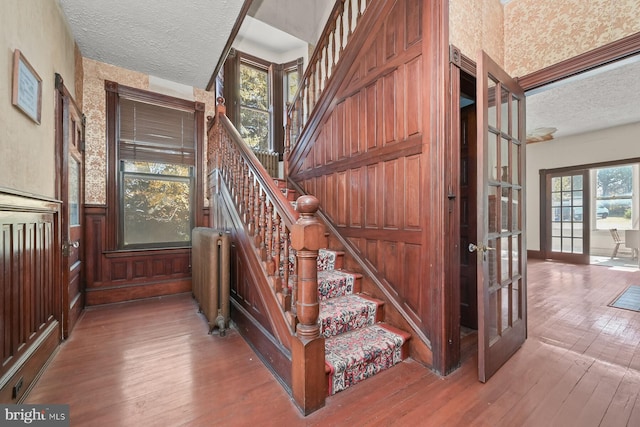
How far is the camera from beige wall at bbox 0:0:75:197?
1.53m

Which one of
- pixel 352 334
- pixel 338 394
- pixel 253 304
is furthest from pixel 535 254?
pixel 253 304

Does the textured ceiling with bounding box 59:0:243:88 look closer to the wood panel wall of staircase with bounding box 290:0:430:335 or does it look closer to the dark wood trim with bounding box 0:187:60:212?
the wood panel wall of staircase with bounding box 290:0:430:335

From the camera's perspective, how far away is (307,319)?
1.58 meters

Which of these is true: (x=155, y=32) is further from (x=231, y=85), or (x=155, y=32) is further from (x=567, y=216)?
(x=567, y=216)

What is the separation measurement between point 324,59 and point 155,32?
1890 millimetres

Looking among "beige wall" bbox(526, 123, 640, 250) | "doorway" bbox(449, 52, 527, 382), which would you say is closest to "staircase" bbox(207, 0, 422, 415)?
"doorway" bbox(449, 52, 527, 382)

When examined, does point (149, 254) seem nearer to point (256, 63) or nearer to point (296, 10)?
point (256, 63)

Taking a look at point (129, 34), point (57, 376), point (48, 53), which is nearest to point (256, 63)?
point (129, 34)

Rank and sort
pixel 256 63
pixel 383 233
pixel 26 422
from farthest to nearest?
pixel 256 63
pixel 383 233
pixel 26 422

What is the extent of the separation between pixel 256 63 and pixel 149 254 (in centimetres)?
397

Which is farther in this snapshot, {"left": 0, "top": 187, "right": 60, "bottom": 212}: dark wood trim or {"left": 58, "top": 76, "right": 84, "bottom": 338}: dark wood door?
{"left": 58, "top": 76, "right": 84, "bottom": 338}: dark wood door

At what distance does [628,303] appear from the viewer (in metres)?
3.37

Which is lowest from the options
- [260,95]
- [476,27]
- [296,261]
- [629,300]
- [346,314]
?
[629,300]

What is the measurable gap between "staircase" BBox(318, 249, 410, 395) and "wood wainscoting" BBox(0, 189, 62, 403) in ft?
5.92
